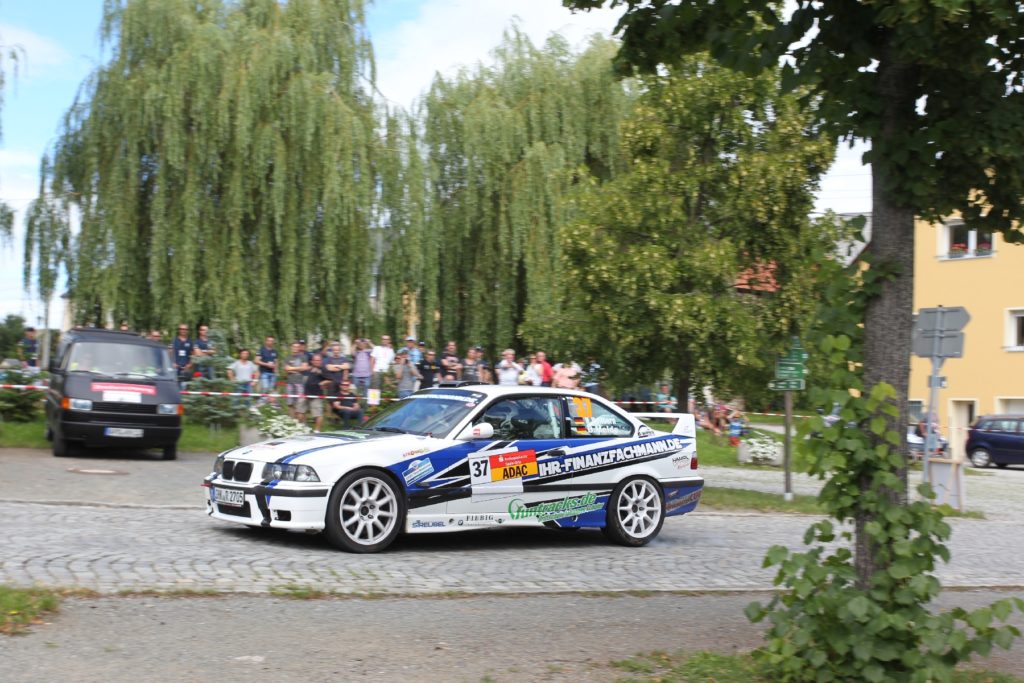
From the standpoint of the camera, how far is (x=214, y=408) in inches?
814

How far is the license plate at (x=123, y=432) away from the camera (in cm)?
1745

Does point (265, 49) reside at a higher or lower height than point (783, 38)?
higher

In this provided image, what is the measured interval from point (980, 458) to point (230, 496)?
32291 mm

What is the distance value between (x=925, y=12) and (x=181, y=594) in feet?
20.1

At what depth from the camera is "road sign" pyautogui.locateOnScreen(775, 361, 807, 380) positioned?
17.6 meters

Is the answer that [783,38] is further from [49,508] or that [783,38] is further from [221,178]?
[221,178]

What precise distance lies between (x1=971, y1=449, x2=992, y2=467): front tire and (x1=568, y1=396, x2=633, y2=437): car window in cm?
2856

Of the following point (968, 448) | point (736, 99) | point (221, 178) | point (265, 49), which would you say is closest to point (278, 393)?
point (221, 178)

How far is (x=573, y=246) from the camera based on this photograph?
→ 17891 millimetres

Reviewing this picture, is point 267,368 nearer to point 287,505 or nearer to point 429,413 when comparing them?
point 429,413

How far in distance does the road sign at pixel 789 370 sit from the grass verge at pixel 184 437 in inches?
368

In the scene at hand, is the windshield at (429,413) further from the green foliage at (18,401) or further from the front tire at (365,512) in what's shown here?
the green foliage at (18,401)

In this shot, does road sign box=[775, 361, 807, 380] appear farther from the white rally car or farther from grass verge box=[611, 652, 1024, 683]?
grass verge box=[611, 652, 1024, 683]

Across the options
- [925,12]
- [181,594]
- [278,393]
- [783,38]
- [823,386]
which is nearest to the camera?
[925,12]
